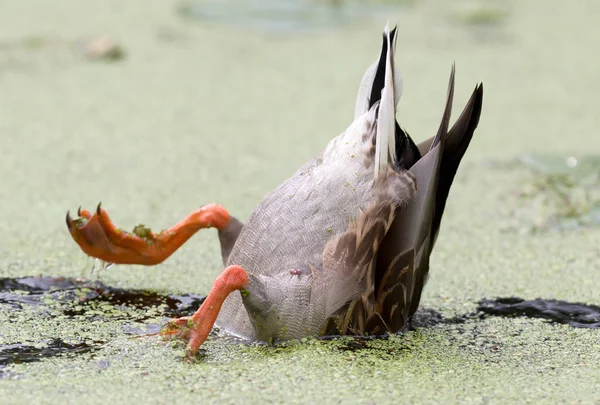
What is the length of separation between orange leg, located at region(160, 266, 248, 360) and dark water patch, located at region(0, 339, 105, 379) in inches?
8.8

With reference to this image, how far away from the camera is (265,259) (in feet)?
8.61

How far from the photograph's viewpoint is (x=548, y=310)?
117 inches

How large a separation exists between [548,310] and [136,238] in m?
1.19

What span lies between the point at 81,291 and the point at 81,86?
2538 millimetres

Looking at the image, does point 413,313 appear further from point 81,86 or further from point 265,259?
point 81,86

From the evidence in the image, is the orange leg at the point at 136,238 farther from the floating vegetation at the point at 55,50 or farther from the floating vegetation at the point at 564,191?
the floating vegetation at the point at 55,50

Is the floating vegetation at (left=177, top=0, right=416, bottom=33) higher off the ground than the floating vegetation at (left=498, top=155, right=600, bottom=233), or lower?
higher

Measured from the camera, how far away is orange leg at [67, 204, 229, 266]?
2.88 metres

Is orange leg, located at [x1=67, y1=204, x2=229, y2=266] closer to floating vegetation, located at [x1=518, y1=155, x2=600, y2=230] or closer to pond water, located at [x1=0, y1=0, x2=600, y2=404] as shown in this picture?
pond water, located at [x1=0, y1=0, x2=600, y2=404]

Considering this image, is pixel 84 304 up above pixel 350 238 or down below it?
below

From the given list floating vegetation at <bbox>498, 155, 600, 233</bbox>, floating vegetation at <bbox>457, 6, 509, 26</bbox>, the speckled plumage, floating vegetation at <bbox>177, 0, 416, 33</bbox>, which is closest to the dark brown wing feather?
the speckled plumage

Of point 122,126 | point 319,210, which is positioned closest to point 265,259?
point 319,210

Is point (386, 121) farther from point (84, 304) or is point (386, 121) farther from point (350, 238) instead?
point (84, 304)

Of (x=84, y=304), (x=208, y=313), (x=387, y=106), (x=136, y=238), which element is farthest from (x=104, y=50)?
(x=208, y=313)
